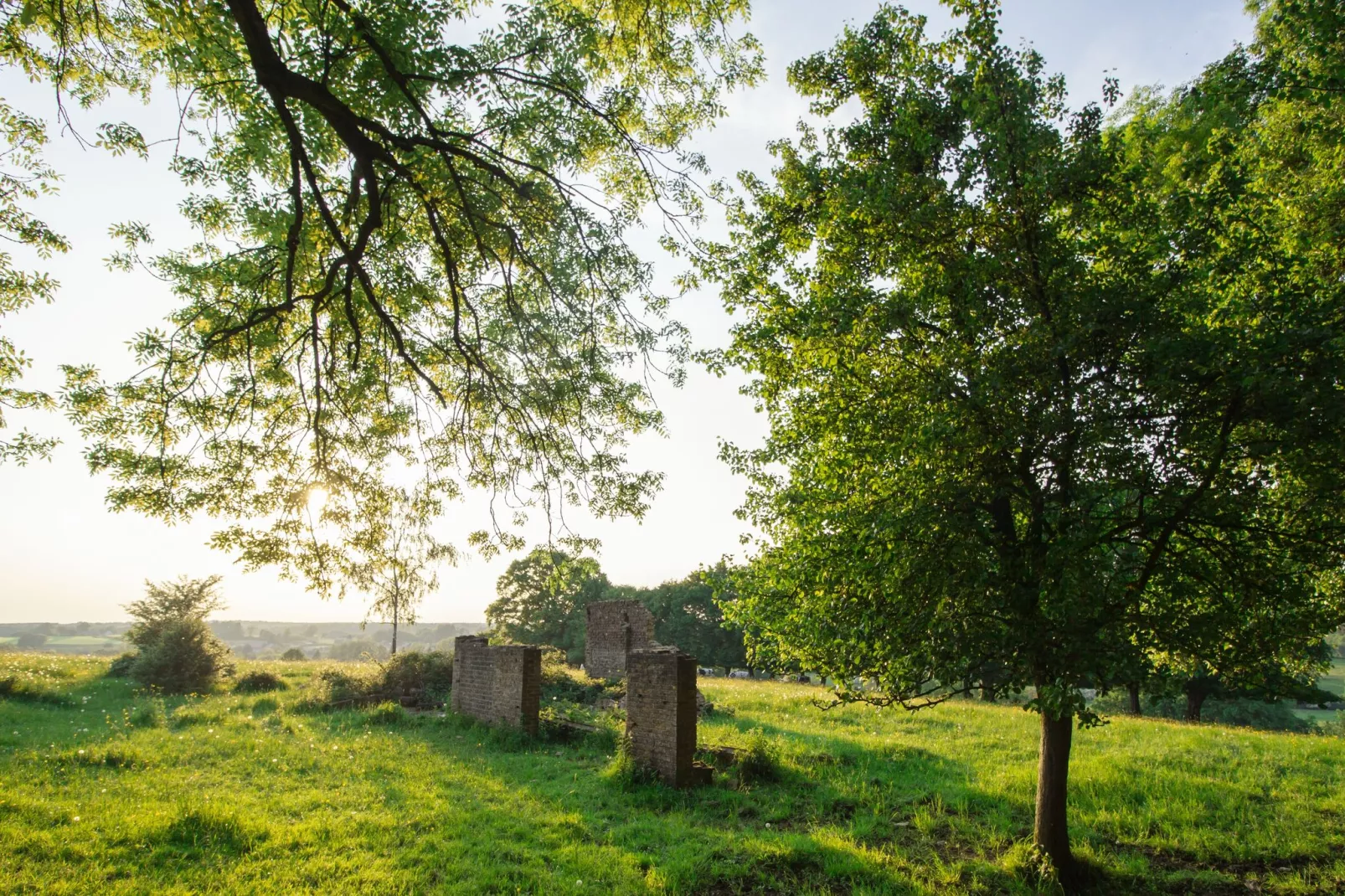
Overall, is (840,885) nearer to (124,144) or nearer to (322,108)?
(322,108)

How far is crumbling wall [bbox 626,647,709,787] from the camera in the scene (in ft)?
33.5

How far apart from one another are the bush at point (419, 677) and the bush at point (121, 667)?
7411mm

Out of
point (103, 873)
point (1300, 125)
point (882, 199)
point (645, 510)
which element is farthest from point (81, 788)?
point (1300, 125)

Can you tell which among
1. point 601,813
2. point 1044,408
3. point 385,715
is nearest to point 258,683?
point 385,715

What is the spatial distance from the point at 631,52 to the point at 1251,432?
23.4 feet

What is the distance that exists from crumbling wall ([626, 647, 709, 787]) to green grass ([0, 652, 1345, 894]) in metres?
0.51

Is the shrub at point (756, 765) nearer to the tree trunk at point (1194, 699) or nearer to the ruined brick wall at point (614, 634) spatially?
the ruined brick wall at point (614, 634)

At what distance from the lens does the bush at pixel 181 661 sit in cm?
1880

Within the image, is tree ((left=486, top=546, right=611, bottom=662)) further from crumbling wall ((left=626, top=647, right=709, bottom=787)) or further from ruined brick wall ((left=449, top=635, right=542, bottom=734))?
crumbling wall ((left=626, top=647, right=709, bottom=787))

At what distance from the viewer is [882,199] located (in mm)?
6074

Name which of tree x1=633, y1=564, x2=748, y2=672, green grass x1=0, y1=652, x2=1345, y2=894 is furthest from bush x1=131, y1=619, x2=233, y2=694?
tree x1=633, y1=564, x2=748, y2=672

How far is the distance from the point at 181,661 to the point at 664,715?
16.7m

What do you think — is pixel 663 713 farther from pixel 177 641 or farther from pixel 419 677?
pixel 177 641

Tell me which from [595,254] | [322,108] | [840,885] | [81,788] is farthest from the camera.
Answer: [81,788]
